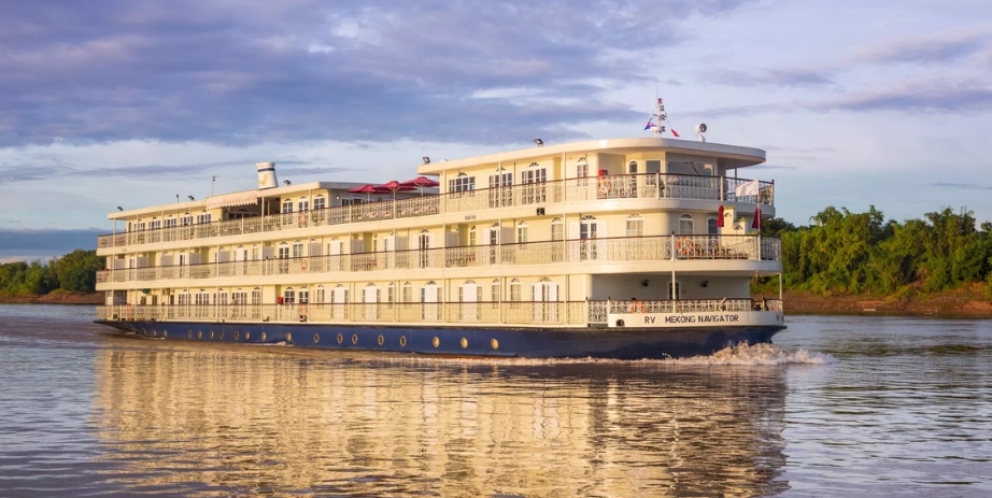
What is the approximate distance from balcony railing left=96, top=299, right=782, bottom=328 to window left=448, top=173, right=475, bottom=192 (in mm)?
4460

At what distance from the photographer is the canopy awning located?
178 ft

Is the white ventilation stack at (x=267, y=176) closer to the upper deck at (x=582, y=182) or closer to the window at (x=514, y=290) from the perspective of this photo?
the upper deck at (x=582, y=182)

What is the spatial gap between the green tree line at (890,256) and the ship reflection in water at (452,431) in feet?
264

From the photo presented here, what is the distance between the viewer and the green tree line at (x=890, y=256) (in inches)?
4195

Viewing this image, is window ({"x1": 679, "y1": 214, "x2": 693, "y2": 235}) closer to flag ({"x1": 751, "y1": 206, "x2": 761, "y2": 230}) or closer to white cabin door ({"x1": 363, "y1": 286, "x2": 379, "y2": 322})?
flag ({"x1": 751, "y1": 206, "x2": 761, "y2": 230})

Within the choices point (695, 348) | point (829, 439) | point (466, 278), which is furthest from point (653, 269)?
point (829, 439)

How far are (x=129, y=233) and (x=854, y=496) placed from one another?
5603cm

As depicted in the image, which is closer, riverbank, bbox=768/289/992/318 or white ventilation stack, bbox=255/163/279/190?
white ventilation stack, bbox=255/163/279/190

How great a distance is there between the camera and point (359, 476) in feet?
51.4

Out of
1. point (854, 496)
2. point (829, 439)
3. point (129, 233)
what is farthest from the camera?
point (129, 233)

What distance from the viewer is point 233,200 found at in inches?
2172

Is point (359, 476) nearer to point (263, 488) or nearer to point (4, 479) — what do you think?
point (263, 488)

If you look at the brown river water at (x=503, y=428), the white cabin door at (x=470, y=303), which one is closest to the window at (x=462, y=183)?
the white cabin door at (x=470, y=303)

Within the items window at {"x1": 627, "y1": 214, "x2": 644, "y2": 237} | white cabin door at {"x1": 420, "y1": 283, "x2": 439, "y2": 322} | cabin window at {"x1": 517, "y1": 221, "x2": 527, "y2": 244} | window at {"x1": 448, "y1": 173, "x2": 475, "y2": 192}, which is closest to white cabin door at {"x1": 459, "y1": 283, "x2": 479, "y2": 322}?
white cabin door at {"x1": 420, "y1": 283, "x2": 439, "y2": 322}
